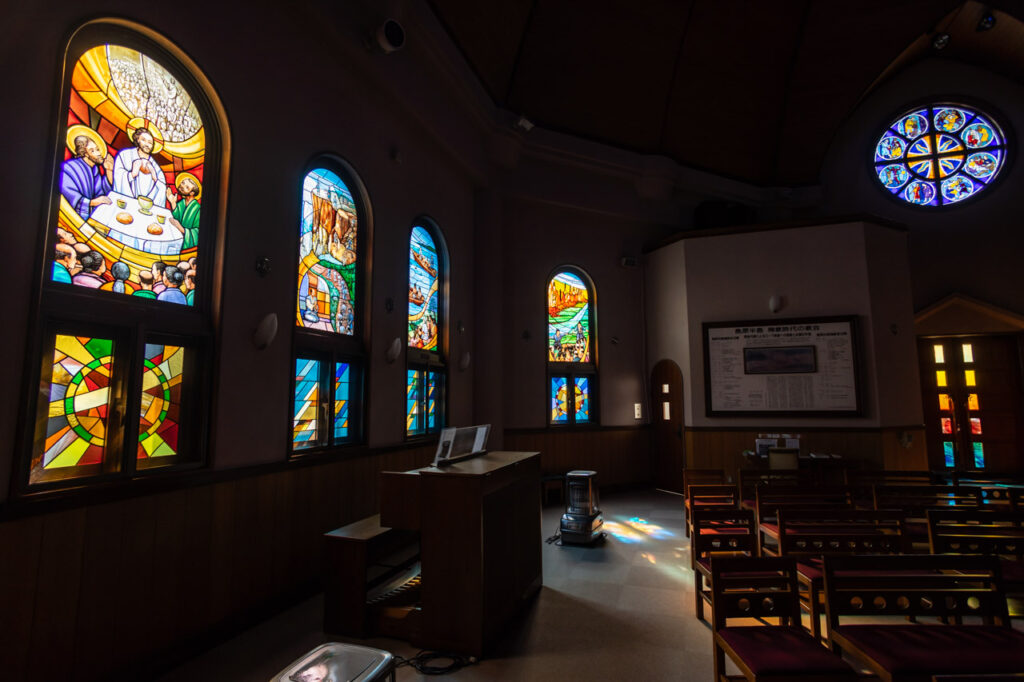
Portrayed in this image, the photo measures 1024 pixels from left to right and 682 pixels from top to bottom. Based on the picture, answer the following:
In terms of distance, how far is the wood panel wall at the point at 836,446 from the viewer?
6.33 meters

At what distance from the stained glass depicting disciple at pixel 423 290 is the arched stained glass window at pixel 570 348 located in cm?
221

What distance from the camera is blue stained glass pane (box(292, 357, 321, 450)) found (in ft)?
12.5

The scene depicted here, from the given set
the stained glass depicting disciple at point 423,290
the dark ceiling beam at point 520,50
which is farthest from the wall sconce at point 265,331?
the dark ceiling beam at point 520,50

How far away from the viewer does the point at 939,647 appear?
1855 millimetres

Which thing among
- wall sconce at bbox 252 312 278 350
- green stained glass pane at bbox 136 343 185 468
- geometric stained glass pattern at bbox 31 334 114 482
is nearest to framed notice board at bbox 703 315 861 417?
wall sconce at bbox 252 312 278 350

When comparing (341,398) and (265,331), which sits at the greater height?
(265,331)

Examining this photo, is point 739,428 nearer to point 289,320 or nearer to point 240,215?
point 289,320

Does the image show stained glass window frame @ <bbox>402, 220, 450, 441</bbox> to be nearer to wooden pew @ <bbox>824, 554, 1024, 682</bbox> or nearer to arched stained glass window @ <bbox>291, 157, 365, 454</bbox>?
arched stained glass window @ <bbox>291, 157, 365, 454</bbox>

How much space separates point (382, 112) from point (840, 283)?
6097 millimetres

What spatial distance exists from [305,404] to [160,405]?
118 centimetres

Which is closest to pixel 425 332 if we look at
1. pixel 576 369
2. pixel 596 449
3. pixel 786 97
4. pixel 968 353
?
pixel 576 369

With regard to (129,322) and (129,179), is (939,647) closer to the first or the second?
(129,322)

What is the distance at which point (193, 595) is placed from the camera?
2.78 m

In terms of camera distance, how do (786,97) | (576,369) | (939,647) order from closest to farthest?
(939,647)
(576,369)
(786,97)
